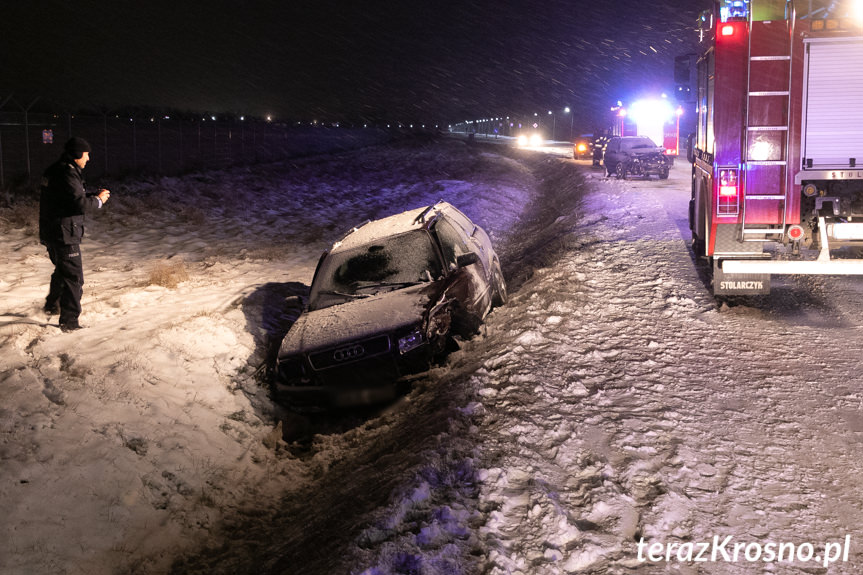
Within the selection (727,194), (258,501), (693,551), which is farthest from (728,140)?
(258,501)

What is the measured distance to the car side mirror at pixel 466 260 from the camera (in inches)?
303

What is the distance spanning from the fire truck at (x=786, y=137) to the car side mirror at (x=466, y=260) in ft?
9.00

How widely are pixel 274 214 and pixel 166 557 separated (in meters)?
16.5

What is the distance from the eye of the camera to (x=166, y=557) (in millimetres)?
4871

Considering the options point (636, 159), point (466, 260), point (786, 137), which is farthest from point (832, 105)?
point (636, 159)

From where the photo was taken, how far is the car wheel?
354 inches

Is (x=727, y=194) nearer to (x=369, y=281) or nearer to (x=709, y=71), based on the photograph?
(x=709, y=71)

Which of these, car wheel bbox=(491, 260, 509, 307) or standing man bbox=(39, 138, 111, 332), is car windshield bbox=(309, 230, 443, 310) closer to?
car wheel bbox=(491, 260, 509, 307)

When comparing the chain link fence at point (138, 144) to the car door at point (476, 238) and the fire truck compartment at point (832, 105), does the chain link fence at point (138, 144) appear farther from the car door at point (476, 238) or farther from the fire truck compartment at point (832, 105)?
the fire truck compartment at point (832, 105)

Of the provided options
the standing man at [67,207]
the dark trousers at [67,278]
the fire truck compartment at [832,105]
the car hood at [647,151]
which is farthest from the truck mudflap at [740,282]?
the car hood at [647,151]

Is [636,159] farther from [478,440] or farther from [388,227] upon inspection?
[478,440]

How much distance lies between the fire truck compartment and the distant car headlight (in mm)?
4519

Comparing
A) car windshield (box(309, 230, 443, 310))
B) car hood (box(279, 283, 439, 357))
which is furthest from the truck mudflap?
car hood (box(279, 283, 439, 357))

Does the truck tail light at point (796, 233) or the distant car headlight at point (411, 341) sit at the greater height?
the truck tail light at point (796, 233)
